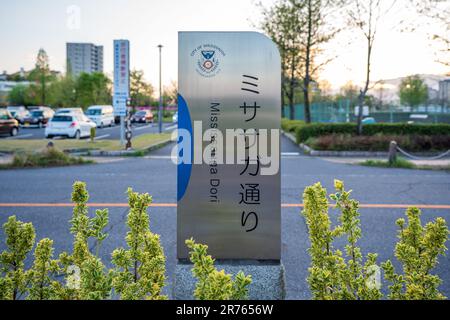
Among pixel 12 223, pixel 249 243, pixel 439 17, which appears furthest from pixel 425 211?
pixel 439 17

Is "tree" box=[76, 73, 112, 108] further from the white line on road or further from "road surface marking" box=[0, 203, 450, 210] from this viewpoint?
"road surface marking" box=[0, 203, 450, 210]

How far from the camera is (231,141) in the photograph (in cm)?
329

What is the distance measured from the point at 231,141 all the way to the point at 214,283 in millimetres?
1322

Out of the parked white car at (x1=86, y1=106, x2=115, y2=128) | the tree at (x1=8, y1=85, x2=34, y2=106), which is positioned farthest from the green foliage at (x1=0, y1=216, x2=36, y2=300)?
the tree at (x1=8, y1=85, x2=34, y2=106)

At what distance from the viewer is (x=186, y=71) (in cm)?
330

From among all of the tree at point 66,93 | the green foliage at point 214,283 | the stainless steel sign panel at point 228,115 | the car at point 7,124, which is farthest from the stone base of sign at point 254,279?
the tree at point 66,93

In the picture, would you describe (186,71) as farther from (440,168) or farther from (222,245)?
(440,168)

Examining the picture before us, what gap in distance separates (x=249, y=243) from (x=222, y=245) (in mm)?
196

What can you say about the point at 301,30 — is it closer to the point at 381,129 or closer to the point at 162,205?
the point at 381,129

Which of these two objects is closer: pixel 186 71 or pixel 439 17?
pixel 186 71

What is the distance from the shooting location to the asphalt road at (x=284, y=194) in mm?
5586

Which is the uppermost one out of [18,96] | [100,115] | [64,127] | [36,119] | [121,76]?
[18,96]

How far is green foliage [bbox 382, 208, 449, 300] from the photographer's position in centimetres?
251

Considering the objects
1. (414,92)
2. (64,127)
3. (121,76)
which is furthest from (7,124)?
(414,92)
